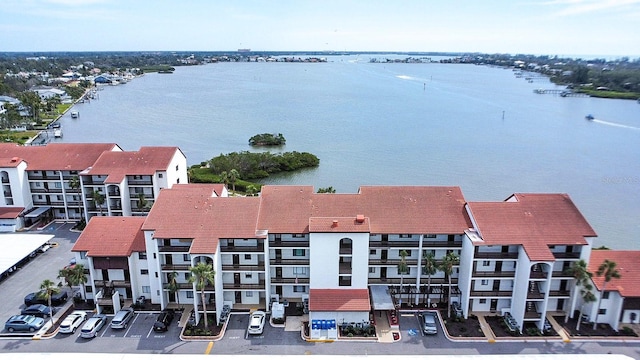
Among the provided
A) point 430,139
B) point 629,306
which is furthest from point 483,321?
point 430,139

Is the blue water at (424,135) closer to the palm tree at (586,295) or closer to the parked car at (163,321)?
the palm tree at (586,295)

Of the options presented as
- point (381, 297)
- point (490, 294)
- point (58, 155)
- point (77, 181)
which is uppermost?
point (58, 155)

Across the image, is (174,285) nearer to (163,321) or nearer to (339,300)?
(163,321)

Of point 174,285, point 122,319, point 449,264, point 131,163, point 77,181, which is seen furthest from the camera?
point 131,163

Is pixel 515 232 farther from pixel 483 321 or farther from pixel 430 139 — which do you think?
pixel 430 139

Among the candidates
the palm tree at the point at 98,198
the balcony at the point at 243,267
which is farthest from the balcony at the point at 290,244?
the palm tree at the point at 98,198

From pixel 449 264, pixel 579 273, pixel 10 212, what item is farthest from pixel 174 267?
pixel 579 273

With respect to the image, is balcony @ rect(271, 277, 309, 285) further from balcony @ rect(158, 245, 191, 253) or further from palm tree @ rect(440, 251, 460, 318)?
palm tree @ rect(440, 251, 460, 318)
